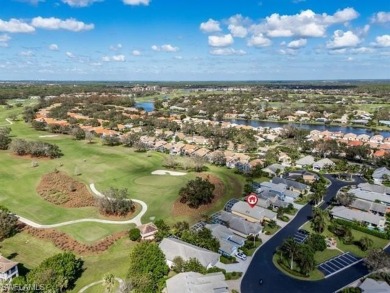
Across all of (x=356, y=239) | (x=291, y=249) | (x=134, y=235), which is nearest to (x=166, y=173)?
(x=134, y=235)

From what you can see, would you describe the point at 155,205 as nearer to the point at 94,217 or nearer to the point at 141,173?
the point at 94,217

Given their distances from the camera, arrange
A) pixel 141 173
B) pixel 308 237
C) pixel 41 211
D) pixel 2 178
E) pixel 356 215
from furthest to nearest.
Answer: pixel 141 173, pixel 2 178, pixel 41 211, pixel 356 215, pixel 308 237

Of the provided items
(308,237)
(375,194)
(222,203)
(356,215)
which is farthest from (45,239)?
(375,194)

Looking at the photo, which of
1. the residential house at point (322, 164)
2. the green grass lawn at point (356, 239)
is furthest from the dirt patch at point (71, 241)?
the residential house at point (322, 164)

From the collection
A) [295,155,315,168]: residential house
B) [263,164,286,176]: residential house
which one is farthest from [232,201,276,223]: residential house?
[295,155,315,168]: residential house

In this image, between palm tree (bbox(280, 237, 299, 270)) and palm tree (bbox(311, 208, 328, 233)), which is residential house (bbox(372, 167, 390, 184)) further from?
palm tree (bbox(280, 237, 299, 270))
